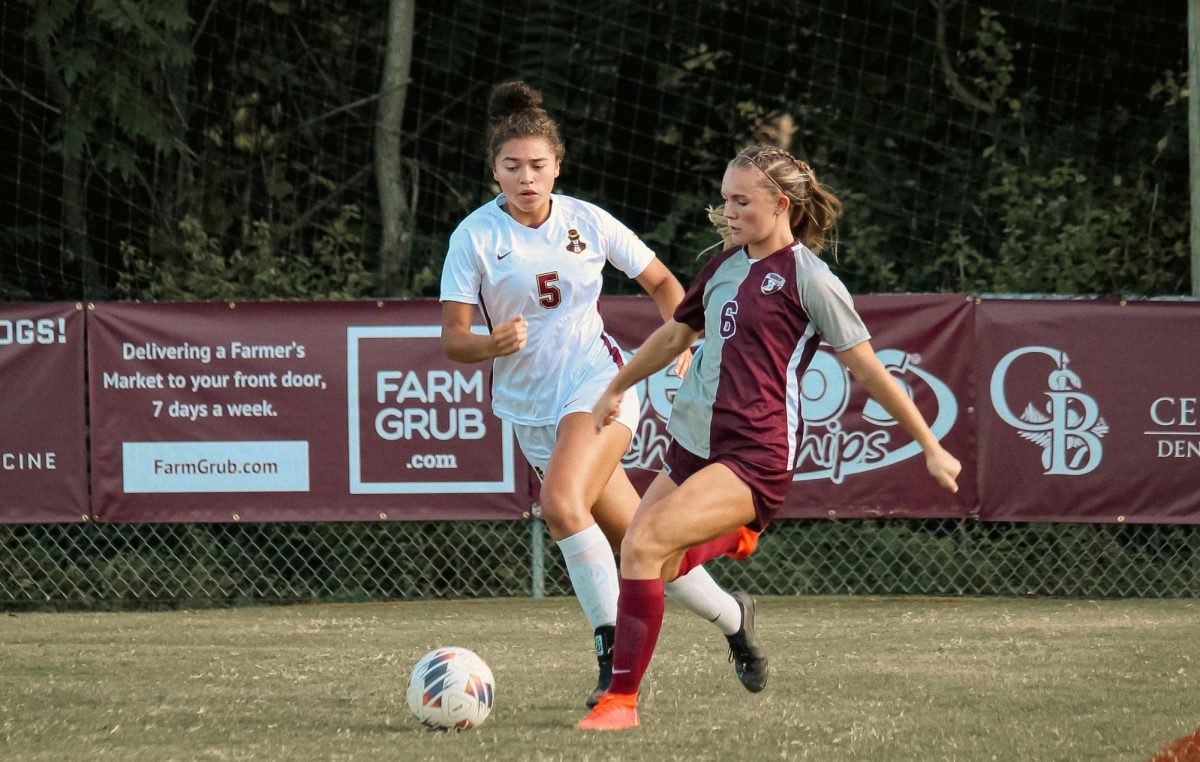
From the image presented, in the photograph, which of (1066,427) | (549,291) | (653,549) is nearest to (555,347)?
(549,291)

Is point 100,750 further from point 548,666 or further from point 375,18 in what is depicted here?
point 375,18

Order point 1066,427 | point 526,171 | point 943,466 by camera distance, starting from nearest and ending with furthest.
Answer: point 943,466 → point 526,171 → point 1066,427

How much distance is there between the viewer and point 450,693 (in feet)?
17.0

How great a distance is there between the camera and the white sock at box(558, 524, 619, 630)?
5684 mm

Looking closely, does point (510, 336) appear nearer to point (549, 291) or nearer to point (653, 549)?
point (549, 291)

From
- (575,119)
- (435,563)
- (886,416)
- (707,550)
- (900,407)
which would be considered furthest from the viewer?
(575,119)

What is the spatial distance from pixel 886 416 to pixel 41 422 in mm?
4666

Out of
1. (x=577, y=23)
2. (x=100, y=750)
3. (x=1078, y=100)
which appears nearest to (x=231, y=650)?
(x=100, y=750)

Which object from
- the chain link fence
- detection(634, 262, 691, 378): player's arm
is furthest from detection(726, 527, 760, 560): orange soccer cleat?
the chain link fence

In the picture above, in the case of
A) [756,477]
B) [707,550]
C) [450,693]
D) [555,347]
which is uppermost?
[555,347]

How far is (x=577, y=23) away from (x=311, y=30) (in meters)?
2.21

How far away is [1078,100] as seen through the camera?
42.6ft

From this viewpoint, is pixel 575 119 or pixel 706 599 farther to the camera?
pixel 575 119

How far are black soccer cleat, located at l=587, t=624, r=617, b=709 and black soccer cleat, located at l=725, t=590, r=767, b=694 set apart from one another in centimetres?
41
